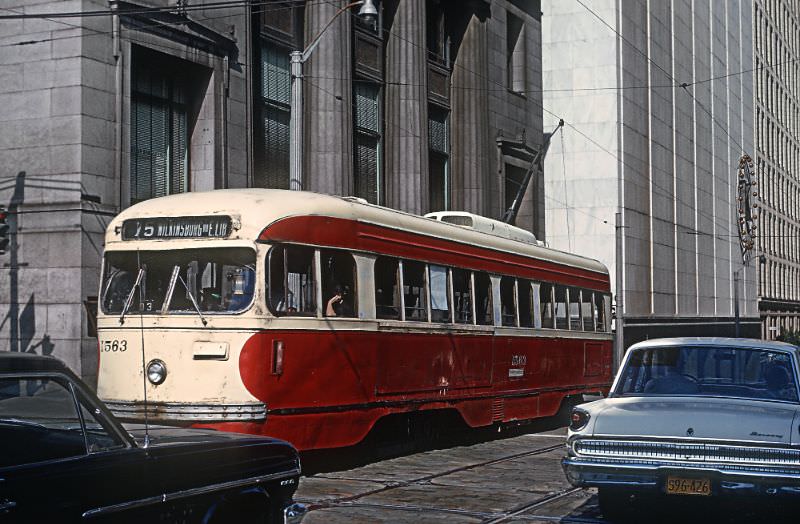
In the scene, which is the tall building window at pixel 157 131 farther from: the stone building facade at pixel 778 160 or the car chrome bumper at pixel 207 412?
the stone building facade at pixel 778 160

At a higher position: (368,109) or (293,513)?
(368,109)

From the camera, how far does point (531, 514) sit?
11.1m

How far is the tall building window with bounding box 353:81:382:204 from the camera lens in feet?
110

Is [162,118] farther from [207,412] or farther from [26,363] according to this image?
[26,363]

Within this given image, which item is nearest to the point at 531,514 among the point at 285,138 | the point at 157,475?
the point at 157,475

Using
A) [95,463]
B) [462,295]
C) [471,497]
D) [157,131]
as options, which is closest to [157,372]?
[471,497]

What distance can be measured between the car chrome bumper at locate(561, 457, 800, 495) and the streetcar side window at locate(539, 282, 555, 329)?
10.9 metres

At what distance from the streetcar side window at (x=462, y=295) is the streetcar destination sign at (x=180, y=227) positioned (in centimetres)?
484

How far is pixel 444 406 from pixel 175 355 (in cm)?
516

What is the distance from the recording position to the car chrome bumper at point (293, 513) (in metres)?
7.21

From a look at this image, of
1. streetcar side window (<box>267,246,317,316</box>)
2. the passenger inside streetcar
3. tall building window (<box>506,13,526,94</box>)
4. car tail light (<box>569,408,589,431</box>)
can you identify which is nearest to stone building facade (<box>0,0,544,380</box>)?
streetcar side window (<box>267,246,317,316</box>)

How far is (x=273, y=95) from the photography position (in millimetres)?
29047

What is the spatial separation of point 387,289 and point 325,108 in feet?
52.4

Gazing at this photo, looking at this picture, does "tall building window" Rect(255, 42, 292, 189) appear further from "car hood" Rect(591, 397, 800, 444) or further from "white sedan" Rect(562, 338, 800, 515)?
"car hood" Rect(591, 397, 800, 444)
